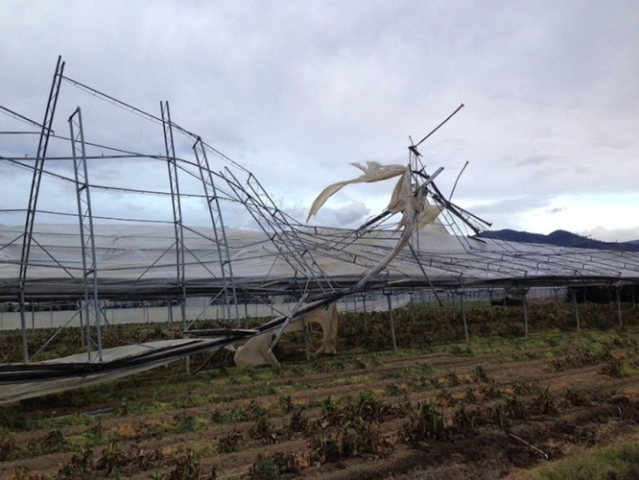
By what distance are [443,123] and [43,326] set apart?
2677 centimetres

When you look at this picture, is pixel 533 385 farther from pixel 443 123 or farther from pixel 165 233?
pixel 165 233

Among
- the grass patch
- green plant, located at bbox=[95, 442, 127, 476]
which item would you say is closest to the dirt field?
green plant, located at bbox=[95, 442, 127, 476]

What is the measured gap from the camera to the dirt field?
6512 mm

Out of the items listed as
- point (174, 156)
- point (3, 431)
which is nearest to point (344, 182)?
point (174, 156)

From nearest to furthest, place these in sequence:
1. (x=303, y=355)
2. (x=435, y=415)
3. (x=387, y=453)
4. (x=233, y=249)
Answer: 1. (x=387, y=453)
2. (x=435, y=415)
3. (x=303, y=355)
4. (x=233, y=249)

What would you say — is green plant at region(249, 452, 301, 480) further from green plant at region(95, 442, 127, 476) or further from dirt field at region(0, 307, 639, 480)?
green plant at region(95, 442, 127, 476)

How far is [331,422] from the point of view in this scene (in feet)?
26.6

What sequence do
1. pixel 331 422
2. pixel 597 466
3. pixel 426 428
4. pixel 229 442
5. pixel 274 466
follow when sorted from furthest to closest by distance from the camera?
pixel 331 422 < pixel 426 428 < pixel 229 442 < pixel 274 466 < pixel 597 466

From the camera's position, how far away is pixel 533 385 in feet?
34.2

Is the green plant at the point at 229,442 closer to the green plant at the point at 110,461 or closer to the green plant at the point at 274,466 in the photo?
the green plant at the point at 274,466

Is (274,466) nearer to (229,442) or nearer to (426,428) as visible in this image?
(229,442)

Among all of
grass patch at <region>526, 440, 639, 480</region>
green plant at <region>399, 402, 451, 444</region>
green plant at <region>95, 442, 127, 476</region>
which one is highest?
green plant at <region>95, 442, 127, 476</region>

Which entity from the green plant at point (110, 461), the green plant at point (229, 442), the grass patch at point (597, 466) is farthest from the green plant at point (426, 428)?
the green plant at point (110, 461)

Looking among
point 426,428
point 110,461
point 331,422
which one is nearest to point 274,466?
point 110,461
